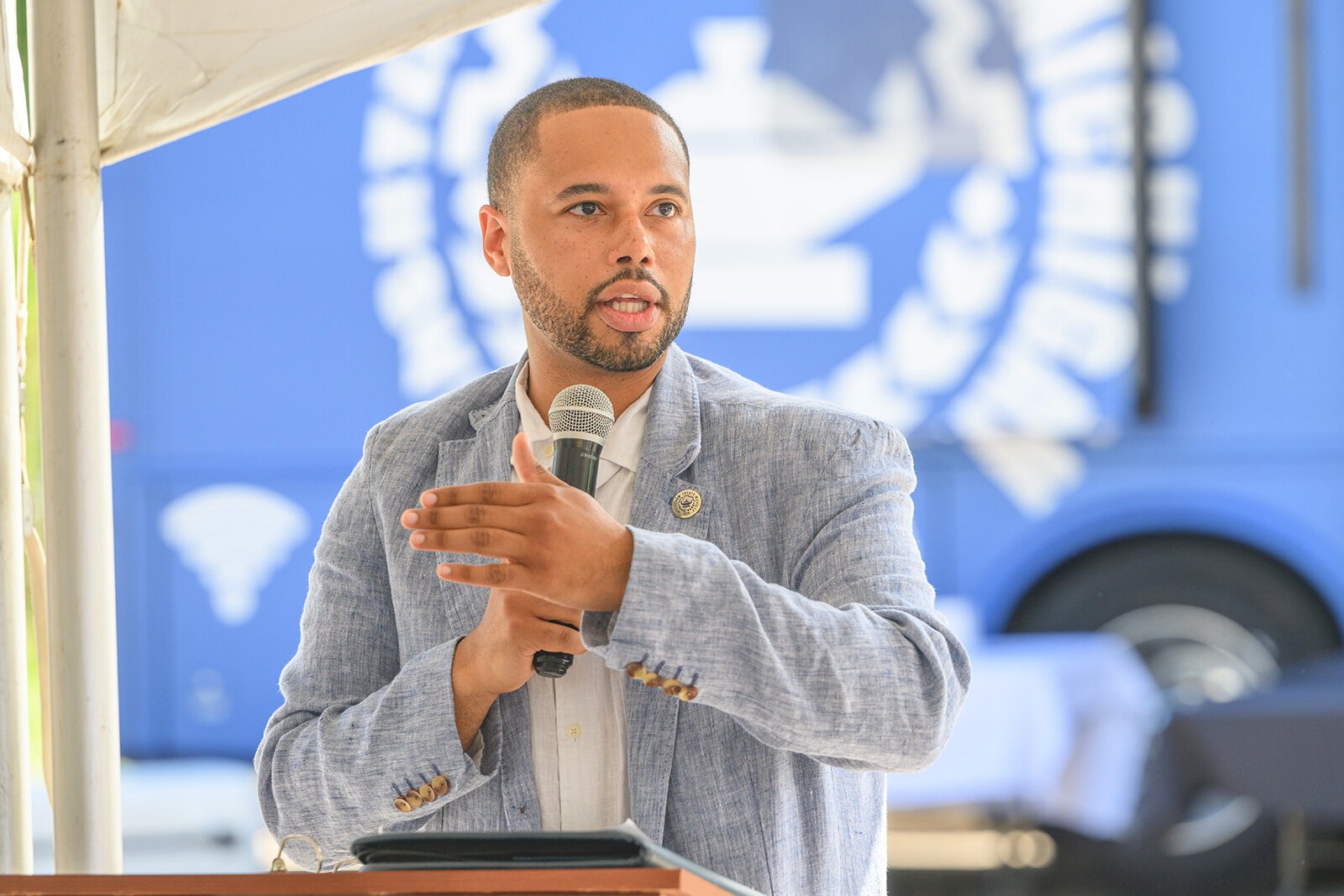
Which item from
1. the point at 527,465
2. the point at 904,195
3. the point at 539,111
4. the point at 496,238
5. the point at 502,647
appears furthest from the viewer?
the point at 904,195

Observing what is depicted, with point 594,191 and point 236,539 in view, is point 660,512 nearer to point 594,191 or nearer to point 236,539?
point 594,191

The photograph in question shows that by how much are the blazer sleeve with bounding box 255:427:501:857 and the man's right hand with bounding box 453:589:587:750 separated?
0.07 feet

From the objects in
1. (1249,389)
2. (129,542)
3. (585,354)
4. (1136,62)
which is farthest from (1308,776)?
(129,542)

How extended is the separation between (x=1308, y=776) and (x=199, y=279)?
3187mm

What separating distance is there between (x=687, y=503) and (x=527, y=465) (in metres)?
0.33

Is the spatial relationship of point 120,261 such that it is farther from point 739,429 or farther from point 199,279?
point 739,429

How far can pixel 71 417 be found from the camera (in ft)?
5.43

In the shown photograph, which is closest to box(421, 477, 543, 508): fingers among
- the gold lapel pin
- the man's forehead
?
the gold lapel pin

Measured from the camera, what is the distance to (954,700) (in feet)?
4.58

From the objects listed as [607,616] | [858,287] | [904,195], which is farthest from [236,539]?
[607,616]

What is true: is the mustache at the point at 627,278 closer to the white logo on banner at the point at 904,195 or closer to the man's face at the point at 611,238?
the man's face at the point at 611,238

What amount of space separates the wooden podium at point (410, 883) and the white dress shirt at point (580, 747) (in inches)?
19.4

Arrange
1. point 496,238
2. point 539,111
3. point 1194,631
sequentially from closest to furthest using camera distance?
point 539,111 → point 496,238 → point 1194,631

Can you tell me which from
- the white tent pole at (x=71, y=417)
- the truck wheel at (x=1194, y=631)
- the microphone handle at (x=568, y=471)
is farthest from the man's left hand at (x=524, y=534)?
the truck wheel at (x=1194, y=631)
